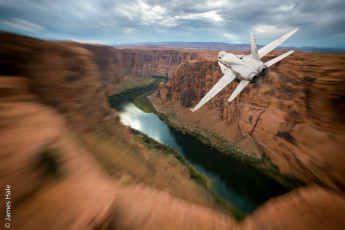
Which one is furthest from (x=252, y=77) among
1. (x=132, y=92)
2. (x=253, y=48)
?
(x=132, y=92)

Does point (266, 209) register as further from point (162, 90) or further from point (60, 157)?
point (162, 90)

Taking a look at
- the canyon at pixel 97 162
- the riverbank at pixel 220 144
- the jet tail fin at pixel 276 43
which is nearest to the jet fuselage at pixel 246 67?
the canyon at pixel 97 162

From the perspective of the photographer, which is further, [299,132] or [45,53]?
[299,132]

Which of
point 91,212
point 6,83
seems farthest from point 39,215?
point 6,83

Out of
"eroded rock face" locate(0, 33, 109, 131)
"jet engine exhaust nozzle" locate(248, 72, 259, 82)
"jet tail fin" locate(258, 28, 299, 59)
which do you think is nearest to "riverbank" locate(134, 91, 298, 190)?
"jet engine exhaust nozzle" locate(248, 72, 259, 82)

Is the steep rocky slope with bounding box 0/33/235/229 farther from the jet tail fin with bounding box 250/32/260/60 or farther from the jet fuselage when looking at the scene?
the jet tail fin with bounding box 250/32/260/60

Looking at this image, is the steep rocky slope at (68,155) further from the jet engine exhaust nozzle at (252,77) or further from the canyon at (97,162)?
the jet engine exhaust nozzle at (252,77)
